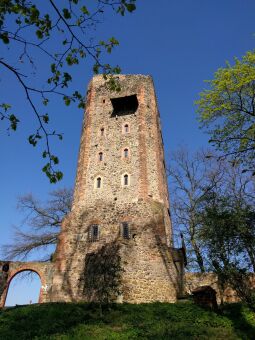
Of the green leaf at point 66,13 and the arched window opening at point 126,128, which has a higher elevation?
the arched window opening at point 126,128

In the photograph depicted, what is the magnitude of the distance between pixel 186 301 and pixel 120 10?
43.4ft

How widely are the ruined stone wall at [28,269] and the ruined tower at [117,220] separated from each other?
51 millimetres

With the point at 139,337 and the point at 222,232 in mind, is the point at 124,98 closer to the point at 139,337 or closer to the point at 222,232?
the point at 222,232

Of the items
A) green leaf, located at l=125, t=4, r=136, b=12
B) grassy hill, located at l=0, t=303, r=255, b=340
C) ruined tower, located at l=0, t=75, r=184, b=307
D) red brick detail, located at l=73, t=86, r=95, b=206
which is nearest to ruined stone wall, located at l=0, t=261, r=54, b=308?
ruined tower, located at l=0, t=75, r=184, b=307

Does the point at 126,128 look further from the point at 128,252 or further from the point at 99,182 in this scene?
the point at 128,252

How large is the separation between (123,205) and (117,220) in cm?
109

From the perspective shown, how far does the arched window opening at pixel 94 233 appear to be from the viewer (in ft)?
59.7

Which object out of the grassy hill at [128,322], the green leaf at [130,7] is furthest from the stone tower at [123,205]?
the green leaf at [130,7]

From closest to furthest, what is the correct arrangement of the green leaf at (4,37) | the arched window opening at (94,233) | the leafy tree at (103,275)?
the green leaf at (4,37)
the leafy tree at (103,275)
the arched window opening at (94,233)

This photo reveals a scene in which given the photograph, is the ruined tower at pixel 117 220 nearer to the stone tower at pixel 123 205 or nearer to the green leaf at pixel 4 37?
the stone tower at pixel 123 205

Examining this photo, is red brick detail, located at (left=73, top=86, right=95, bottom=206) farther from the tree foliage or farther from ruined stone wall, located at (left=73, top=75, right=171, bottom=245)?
the tree foliage

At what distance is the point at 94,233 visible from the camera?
18.4 meters

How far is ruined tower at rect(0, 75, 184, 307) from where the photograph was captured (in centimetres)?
1605

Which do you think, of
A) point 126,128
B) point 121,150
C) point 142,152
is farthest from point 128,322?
point 126,128
